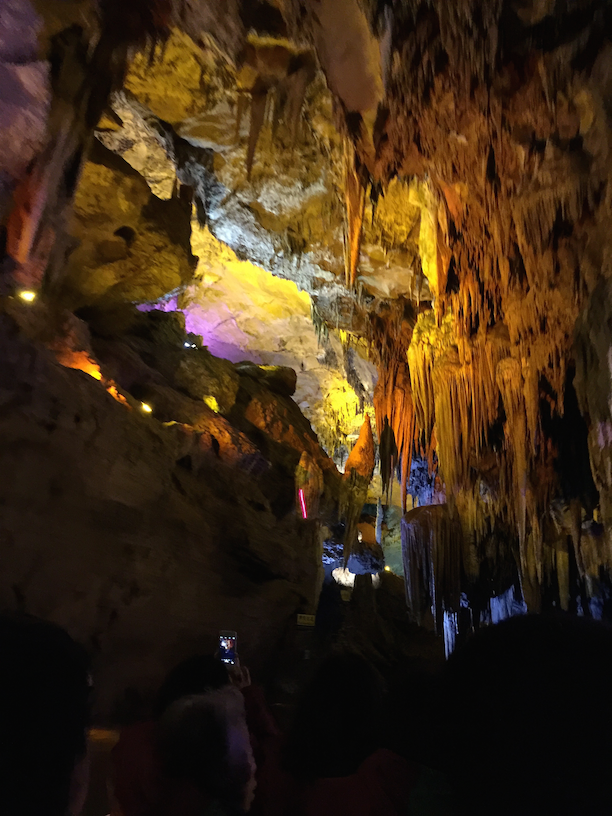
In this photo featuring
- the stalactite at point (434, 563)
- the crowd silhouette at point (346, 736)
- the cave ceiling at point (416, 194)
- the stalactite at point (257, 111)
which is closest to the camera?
the crowd silhouette at point (346, 736)

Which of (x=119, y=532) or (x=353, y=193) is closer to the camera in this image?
(x=119, y=532)

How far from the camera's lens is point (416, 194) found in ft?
19.1

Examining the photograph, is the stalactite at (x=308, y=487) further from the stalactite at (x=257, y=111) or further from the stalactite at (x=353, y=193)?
the stalactite at (x=257, y=111)

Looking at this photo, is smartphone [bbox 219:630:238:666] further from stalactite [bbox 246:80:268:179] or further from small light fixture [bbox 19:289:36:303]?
small light fixture [bbox 19:289:36:303]

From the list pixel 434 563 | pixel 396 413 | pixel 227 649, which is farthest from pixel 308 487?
pixel 227 649

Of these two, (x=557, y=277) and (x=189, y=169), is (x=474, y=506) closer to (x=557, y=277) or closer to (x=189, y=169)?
(x=557, y=277)

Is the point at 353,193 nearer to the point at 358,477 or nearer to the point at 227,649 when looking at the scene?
the point at 227,649

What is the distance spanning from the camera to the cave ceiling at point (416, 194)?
419 centimetres

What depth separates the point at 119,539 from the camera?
4.65m

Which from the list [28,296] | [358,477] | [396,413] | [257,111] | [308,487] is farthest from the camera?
[358,477]

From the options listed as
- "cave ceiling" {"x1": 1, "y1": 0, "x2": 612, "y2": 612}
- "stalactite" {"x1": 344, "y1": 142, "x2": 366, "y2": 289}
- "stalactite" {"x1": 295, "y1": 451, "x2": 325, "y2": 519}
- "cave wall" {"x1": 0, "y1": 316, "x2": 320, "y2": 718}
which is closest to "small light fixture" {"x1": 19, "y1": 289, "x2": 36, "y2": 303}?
"cave ceiling" {"x1": 1, "y1": 0, "x2": 612, "y2": 612}

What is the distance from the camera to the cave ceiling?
4.19 meters

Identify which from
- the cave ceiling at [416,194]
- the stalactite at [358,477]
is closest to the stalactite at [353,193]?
the cave ceiling at [416,194]

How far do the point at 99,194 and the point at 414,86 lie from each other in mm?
4745
